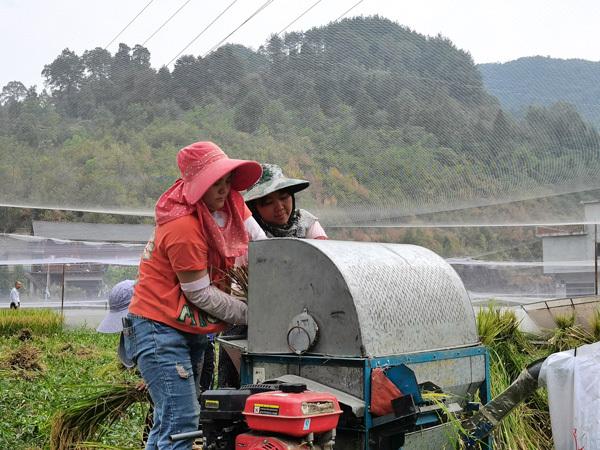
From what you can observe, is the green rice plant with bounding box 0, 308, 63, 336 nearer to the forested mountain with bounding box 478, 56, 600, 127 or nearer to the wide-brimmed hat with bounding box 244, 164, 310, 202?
the forested mountain with bounding box 478, 56, 600, 127

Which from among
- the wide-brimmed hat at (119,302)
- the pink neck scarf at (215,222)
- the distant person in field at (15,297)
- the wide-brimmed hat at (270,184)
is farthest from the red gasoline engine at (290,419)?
the distant person in field at (15,297)

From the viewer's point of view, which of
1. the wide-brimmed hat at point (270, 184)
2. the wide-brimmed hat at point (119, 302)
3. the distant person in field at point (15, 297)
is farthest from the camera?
the distant person in field at point (15, 297)

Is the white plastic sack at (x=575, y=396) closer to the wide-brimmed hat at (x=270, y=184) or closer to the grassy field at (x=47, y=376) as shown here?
the wide-brimmed hat at (x=270, y=184)

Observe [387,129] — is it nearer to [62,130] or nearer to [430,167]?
[430,167]

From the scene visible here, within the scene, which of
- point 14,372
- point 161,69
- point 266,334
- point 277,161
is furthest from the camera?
point 161,69

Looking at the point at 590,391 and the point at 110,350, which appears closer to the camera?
the point at 590,391

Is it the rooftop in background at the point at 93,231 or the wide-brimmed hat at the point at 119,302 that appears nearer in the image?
the wide-brimmed hat at the point at 119,302

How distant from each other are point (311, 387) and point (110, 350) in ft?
30.6

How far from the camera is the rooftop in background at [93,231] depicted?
18.1 m

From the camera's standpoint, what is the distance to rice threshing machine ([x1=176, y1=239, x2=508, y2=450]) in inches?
101

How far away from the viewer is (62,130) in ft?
40.8

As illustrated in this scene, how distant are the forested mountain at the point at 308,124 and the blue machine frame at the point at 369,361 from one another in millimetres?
5639

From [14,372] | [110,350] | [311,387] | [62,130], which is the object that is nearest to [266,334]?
[311,387]

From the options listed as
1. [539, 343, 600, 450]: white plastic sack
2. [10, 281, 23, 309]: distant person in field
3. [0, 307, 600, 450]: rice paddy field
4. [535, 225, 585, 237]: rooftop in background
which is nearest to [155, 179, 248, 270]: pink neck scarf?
[0, 307, 600, 450]: rice paddy field
